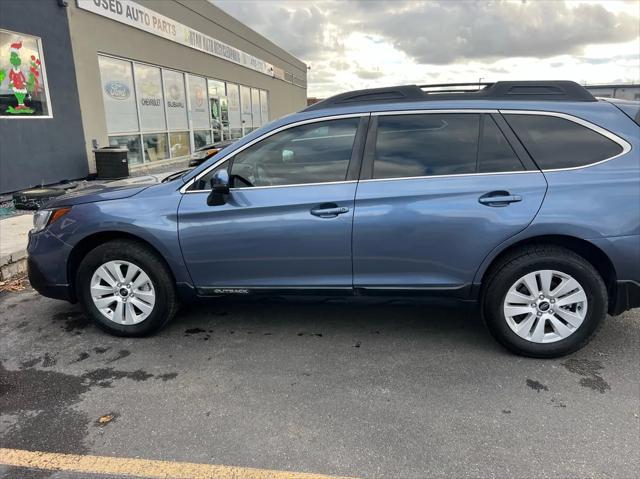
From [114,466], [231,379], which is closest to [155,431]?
[114,466]

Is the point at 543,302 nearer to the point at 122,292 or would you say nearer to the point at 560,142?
the point at 560,142

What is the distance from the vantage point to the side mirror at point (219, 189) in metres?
3.44

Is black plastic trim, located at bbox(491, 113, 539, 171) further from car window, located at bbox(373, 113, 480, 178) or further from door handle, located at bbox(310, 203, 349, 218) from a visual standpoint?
door handle, located at bbox(310, 203, 349, 218)

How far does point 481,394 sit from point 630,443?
794 mm

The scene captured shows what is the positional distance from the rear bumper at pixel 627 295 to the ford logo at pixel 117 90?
11730 millimetres

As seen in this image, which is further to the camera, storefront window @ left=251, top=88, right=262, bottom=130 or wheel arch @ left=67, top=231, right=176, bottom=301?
storefront window @ left=251, top=88, right=262, bottom=130

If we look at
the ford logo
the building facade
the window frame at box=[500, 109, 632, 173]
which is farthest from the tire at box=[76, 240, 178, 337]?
the ford logo

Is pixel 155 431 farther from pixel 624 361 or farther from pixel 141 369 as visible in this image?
pixel 624 361

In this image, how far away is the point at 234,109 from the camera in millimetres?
21375

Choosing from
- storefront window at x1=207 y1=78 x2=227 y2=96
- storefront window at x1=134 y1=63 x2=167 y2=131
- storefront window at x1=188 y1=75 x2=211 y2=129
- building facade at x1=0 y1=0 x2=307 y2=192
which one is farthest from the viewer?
storefront window at x1=207 y1=78 x2=227 y2=96

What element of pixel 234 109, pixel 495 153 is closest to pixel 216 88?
pixel 234 109

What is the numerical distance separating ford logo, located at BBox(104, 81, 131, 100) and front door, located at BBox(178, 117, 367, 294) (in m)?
9.75

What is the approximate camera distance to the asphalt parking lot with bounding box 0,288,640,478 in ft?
8.23

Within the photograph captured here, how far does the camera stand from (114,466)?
8.04ft
